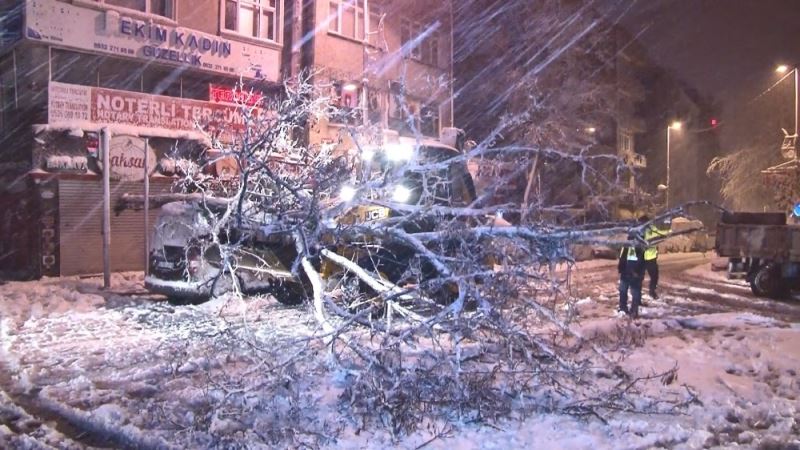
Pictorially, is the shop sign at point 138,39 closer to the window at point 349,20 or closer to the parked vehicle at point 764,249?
the window at point 349,20

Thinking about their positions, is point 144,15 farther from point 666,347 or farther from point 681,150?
point 681,150

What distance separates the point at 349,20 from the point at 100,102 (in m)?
9.65

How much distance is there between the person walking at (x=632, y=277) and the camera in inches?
401

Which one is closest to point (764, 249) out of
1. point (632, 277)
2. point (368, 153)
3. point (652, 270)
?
point (652, 270)

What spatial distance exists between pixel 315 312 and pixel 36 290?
26.5 ft

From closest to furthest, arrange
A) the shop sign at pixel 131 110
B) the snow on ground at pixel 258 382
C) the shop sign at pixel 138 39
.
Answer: the snow on ground at pixel 258 382
the shop sign at pixel 138 39
the shop sign at pixel 131 110

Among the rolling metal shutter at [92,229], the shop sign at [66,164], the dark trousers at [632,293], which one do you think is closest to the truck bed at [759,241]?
the dark trousers at [632,293]

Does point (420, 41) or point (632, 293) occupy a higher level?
point (420, 41)

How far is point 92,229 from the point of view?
1551 centimetres

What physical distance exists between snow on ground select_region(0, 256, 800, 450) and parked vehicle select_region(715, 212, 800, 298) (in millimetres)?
2945

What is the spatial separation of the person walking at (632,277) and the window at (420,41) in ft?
51.1

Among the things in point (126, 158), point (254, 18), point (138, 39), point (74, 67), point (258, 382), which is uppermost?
point (254, 18)

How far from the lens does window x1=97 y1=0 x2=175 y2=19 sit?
16016mm

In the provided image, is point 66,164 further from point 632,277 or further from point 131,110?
point 632,277
